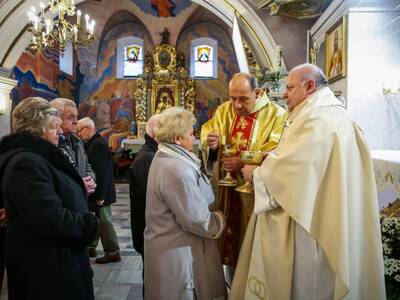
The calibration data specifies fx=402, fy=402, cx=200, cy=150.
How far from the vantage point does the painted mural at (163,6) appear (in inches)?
622

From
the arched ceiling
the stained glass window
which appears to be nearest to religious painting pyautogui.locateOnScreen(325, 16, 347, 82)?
the arched ceiling

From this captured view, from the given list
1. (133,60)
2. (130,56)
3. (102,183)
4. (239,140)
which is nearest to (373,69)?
(239,140)

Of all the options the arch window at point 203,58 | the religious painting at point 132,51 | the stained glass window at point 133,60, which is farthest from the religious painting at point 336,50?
the religious painting at point 132,51

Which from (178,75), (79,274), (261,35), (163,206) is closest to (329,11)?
(261,35)

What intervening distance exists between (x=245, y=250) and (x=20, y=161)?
137cm

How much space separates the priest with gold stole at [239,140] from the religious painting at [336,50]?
346cm

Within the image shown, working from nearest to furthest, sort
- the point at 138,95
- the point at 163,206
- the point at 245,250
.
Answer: the point at 163,206, the point at 245,250, the point at 138,95

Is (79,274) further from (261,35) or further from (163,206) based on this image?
(261,35)

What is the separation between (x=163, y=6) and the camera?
16.0 metres

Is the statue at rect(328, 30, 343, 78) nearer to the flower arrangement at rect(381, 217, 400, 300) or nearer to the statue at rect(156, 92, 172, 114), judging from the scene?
the flower arrangement at rect(381, 217, 400, 300)

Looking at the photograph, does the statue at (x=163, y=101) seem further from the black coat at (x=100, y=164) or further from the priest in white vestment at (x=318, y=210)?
the priest in white vestment at (x=318, y=210)

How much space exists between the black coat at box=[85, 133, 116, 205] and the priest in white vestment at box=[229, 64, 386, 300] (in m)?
2.20

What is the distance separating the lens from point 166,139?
220 cm

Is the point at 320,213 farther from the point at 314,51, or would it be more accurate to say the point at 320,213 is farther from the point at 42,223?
the point at 314,51
